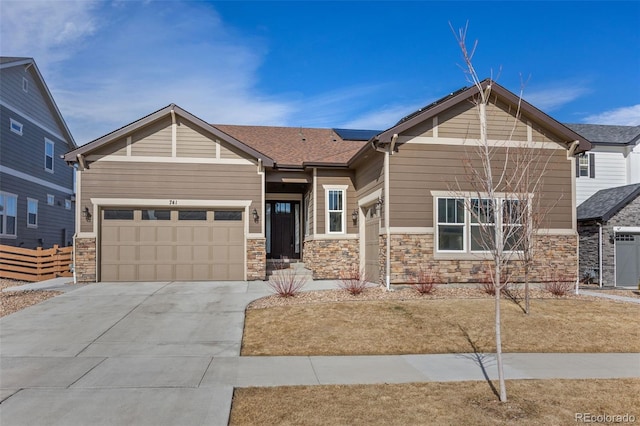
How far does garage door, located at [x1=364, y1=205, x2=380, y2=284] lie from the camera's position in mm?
14820

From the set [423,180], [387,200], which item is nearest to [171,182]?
[387,200]

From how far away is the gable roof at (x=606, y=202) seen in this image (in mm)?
17875

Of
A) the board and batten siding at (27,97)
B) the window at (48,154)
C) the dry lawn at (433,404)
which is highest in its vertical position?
the board and batten siding at (27,97)

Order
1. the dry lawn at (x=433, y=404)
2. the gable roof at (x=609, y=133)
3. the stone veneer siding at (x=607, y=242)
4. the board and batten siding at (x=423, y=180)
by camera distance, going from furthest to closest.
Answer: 1. the gable roof at (x=609, y=133)
2. the stone veneer siding at (x=607, y=242)
3. the board and batten siding at (x=423, y=180)
4. the dry lawn at (x=433, y=404)

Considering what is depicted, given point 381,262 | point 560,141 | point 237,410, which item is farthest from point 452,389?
point 560,141

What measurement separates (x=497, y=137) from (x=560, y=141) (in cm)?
194

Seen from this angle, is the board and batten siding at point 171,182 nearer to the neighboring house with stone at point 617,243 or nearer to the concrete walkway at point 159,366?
the concrete walkway at point 159,366

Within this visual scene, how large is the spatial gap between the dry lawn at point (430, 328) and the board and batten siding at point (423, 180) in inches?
106

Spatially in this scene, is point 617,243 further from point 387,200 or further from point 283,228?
point 283,228

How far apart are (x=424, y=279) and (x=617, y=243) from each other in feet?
29.9

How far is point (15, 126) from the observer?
69.3 ft

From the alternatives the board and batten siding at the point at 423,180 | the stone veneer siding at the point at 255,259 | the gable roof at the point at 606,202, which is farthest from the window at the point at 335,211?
the gable roof at the point at 606,202

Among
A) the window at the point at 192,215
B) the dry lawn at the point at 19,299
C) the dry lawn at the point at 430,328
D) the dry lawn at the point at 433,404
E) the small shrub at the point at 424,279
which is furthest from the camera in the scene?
the window at the point at 192,215

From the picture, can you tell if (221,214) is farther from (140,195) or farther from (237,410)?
(237,410)
